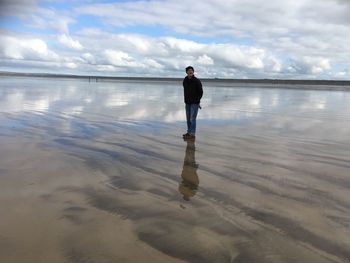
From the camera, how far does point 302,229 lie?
4.63 meters

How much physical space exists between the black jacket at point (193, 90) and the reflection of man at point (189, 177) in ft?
9.83

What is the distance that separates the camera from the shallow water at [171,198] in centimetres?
406

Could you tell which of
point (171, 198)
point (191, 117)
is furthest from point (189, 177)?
point (191, 117)

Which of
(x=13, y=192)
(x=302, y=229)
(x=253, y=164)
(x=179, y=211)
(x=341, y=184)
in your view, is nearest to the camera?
(x=302, y=229)

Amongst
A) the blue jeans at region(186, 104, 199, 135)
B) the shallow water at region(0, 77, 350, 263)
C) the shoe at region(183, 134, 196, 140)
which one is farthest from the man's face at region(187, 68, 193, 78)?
the shallow water at region(0, 77, 350, 263)

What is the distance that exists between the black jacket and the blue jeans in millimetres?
150

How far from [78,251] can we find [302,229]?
2.54m

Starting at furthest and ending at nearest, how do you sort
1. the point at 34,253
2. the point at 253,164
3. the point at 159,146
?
the point at 159,146, the point at 253,164, the point at 34,253

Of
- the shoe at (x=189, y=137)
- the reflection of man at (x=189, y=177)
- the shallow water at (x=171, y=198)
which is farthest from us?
the shoe at (x=189, y=137)

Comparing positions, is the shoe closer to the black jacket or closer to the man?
the man

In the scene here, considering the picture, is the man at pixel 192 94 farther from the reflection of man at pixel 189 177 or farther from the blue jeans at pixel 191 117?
the reflection of man at pixel 189 177

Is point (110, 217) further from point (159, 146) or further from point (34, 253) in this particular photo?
point (159, 146)

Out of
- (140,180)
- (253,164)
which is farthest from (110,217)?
(253,164)

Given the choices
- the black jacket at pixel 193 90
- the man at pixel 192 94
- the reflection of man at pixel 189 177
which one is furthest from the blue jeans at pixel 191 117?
the reflection of man at pixel 189 177
